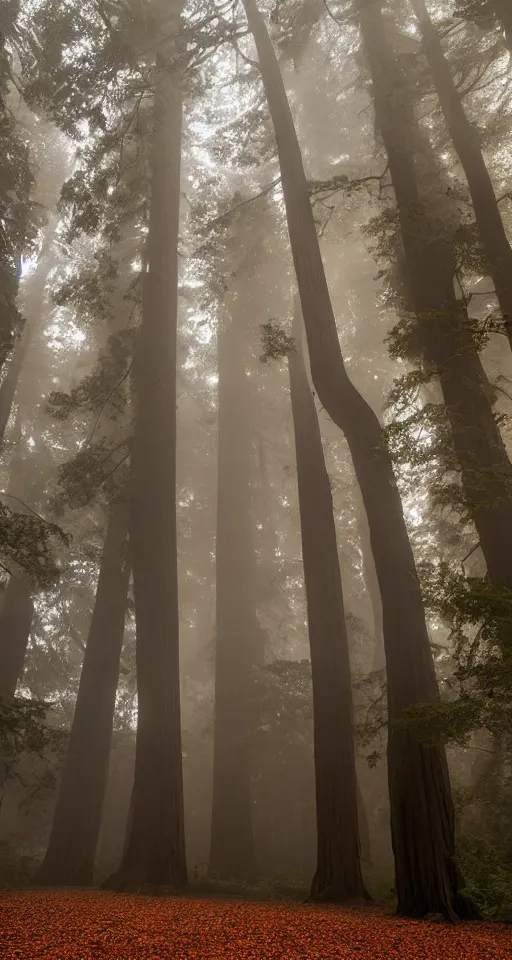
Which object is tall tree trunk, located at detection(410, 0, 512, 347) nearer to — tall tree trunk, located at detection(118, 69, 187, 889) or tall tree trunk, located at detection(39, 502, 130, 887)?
tall tree trunk, located at detection(118, 69, 187, 889)

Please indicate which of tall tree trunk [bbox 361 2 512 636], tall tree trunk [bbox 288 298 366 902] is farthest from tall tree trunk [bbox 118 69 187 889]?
tall tree trunk [bbox 361 2 512 636]

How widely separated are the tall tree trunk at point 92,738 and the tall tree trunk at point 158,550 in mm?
2185

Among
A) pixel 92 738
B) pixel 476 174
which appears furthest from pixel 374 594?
pixel 476 174

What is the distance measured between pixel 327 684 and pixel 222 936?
17.4 ft

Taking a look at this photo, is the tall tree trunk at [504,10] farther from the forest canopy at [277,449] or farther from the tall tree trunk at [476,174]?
the tall tree trunk at [476,174]

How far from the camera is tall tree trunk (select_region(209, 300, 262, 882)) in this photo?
45.7 ft

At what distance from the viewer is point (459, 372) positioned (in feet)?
24.6

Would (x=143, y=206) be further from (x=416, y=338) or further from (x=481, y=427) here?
(x=481, y=427)

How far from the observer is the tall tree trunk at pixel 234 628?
45.7 feet

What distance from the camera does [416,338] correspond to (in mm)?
7660

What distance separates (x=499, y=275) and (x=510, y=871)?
23.8ft

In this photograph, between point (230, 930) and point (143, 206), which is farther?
point (143, 206)

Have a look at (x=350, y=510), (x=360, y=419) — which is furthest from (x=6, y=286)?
(x=350, y=510)

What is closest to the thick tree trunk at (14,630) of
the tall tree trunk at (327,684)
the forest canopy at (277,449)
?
the forest canopy at (277,449)
